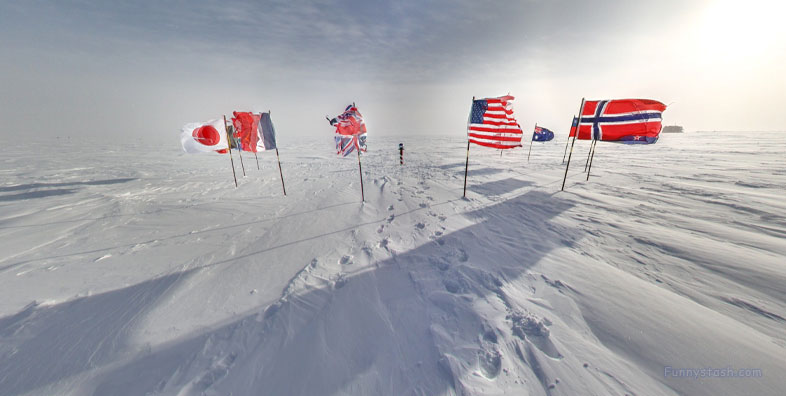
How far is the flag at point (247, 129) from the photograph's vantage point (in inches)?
395

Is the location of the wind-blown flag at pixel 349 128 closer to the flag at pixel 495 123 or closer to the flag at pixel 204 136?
the flag at pixel 495 123

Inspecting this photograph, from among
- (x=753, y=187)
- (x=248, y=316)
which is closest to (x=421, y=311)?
(x=248, y=316)

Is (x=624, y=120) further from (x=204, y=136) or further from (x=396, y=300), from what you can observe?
(x=204, y=136)

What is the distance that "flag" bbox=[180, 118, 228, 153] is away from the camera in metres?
11.3

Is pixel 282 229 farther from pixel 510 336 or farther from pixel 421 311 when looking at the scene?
pixel 510 336

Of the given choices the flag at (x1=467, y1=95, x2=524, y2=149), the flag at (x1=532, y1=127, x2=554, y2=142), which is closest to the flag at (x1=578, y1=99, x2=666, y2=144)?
the flag at (x1=467, y1=95, x2=524, y2=149)

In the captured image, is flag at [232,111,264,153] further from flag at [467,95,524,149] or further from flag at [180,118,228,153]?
flag at [467,95,524,149]

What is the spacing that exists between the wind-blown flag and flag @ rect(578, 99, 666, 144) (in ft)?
29.5

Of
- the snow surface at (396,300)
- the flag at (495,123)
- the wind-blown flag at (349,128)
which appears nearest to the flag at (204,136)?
the snow surface at (396,300)

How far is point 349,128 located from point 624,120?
33.4 ft

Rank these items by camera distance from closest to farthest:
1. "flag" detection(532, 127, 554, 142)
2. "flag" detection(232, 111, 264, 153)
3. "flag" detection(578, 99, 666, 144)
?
"flag" detection(578, 99, 666, 144), "flag" detection(232, 111, 264, 153), "flag" detection(532, 127, 554, 142)

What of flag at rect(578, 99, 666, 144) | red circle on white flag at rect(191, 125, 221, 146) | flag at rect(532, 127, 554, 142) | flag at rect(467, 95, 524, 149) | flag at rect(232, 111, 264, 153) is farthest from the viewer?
flag at rect(532, 127, 554, 142)

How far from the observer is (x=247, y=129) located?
1016 centimetres

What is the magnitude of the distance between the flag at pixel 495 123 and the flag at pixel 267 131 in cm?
835
